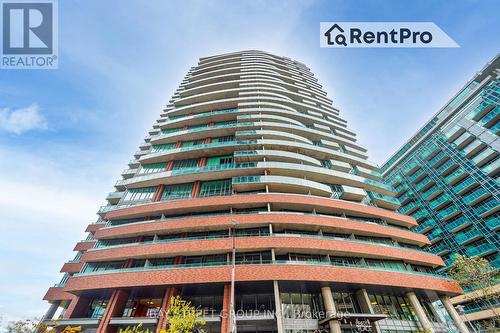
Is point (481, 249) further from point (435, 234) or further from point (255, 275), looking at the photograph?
point (255, 275)

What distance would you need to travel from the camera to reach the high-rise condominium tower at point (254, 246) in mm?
23328

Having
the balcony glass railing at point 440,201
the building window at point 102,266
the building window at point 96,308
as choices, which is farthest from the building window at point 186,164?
the balcony glass railing at point 440,201

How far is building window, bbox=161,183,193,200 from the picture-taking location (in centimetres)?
3394

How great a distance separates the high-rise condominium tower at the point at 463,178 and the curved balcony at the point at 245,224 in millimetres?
27958

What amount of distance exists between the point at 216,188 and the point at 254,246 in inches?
465

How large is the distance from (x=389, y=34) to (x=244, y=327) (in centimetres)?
3044

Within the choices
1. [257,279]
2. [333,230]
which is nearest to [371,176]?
[333,230]

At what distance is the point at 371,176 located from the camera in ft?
137

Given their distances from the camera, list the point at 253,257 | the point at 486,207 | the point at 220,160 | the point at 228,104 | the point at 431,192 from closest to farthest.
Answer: the point at 253,257 < the point at 220,160 < the point at 486,207 < the point at 228,104 < the point at 431,192

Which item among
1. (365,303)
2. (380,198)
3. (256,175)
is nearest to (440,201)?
(380,198)

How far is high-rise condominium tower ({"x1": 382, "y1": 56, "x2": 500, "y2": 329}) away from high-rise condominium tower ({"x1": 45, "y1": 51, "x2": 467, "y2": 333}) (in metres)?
20.1

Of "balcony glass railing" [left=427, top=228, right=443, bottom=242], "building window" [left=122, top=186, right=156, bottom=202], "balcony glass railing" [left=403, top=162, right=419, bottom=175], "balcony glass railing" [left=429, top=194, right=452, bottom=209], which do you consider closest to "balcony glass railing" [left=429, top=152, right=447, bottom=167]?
"balcony glass railing" [left=403, top=162, right=419, bottom=175]

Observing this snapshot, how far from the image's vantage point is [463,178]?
4912cm

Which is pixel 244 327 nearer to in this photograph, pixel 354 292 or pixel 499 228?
pixel 354 292
